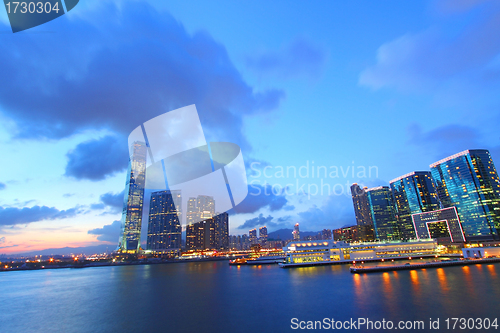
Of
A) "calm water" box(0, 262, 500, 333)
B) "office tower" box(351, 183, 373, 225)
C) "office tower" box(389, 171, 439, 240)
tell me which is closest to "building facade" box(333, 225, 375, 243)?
"office tower" box(351, 183, 373, 225)

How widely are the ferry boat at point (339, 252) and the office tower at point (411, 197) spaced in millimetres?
63422

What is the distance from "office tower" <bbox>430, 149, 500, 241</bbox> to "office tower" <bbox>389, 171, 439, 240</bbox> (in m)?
26.7

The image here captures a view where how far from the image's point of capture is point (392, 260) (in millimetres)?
80562

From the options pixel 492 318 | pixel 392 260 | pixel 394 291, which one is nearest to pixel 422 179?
pixel 392 260

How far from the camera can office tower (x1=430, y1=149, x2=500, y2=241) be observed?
316 ft

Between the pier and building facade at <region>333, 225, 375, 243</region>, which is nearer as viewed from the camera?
the pier

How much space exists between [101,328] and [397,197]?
172 m

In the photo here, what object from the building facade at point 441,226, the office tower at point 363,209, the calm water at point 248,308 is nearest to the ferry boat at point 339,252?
the building facade at point 441,226

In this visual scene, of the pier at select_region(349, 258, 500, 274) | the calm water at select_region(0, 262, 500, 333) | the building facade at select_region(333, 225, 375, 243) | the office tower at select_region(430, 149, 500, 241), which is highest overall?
the office tower at select_region(430, 149, 500, 241)

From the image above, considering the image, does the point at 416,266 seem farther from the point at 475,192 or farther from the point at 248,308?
the point at 475,192

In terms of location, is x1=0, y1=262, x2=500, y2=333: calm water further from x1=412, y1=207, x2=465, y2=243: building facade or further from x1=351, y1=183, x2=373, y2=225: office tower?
x1=351, y1=183, x2=373, y2=225: office tower

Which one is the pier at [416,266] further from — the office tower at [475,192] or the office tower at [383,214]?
the office tower at [383,214]

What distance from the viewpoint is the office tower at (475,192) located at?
9619 cm

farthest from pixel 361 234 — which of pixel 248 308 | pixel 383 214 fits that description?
pixel 248 308
